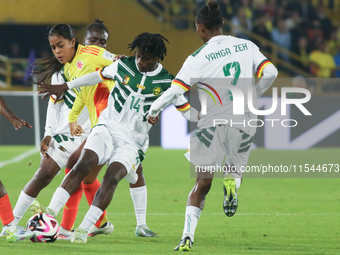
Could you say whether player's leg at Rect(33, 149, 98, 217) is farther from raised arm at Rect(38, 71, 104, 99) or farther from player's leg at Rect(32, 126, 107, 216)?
raised arm at Rect(38, 71, 104, 99)

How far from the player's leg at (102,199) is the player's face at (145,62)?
906 mm

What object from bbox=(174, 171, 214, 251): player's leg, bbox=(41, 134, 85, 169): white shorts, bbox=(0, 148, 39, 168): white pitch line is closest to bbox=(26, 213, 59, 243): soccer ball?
bbox=(41, 134, 85, 169): white shorts

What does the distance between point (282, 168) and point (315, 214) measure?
492cm

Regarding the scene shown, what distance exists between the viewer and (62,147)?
573cm

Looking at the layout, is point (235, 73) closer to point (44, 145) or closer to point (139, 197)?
point (139, 197)

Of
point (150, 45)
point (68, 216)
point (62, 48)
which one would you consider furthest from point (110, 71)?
point (68, 216)

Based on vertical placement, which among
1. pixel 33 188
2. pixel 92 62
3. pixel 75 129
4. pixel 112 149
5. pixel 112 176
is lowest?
pixel 33 188

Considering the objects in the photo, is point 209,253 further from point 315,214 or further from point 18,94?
point 18,94

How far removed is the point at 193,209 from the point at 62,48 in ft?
6.75

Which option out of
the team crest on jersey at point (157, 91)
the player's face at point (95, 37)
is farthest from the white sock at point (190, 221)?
the player's face at point (95, 37)

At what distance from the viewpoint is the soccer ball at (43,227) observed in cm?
504

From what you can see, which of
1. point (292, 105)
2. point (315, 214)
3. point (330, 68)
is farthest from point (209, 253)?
point (330, 68)

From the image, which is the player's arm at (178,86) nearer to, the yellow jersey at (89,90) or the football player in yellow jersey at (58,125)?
the yellow jersey at (89,90)

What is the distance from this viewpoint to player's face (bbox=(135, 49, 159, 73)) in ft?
17.1
